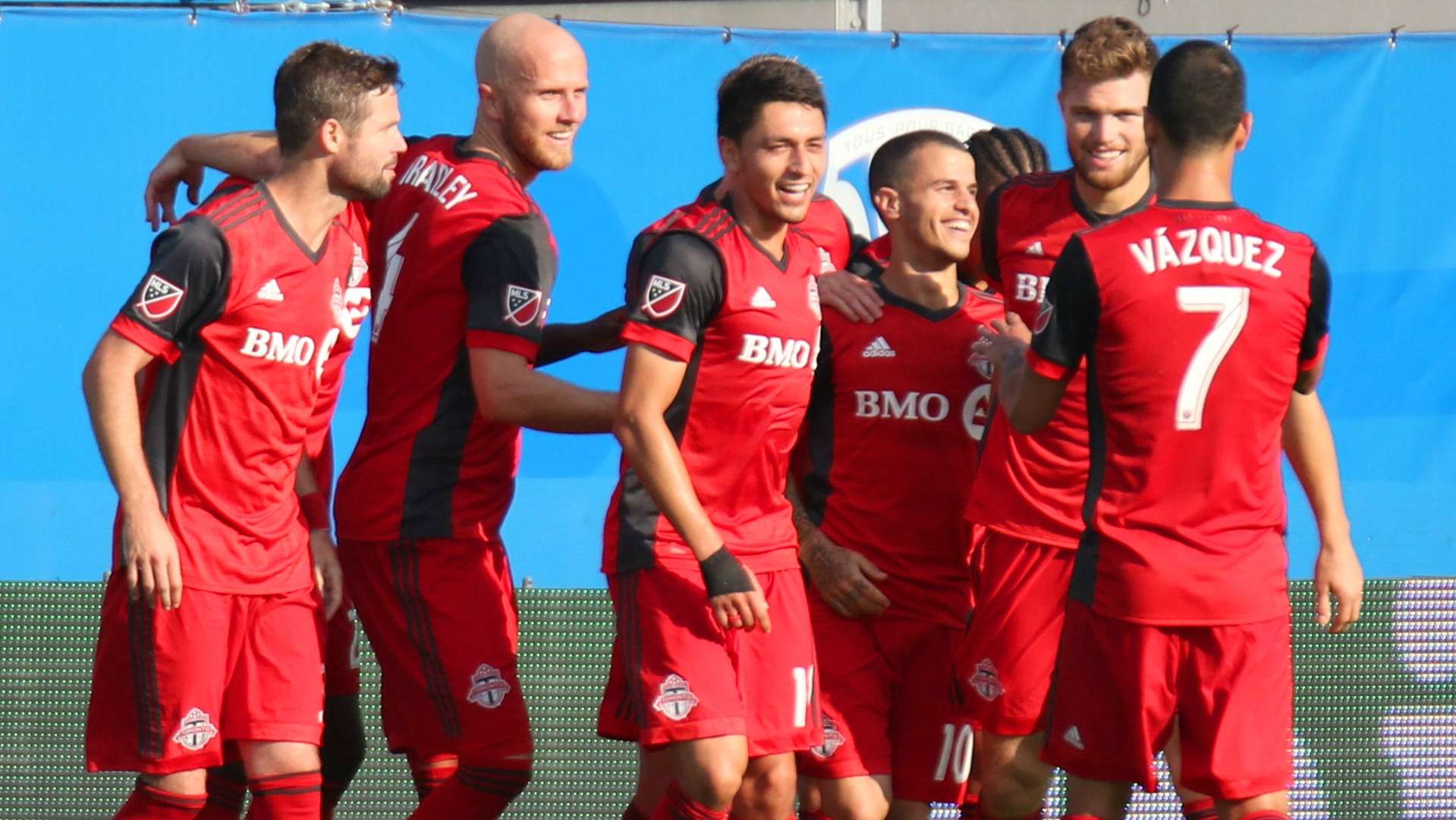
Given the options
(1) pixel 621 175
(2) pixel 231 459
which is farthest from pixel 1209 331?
(1) pixel 621 175

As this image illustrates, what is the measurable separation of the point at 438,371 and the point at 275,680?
Answer: 95 cm

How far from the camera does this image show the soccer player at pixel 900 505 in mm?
5176

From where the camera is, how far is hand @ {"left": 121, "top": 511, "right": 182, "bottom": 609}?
430 centimetres

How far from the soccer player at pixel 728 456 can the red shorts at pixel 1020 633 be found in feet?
2.07

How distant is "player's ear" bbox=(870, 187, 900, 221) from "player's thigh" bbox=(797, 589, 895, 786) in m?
1.10

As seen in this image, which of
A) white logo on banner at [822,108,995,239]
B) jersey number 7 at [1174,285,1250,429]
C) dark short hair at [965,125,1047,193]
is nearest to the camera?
jersey number 7 at [1174,285,1250,429]

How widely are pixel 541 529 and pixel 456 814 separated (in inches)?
112

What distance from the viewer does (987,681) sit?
517 cm

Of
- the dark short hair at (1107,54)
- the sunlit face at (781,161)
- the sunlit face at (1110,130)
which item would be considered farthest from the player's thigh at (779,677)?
the dark short hair at (1107,54)

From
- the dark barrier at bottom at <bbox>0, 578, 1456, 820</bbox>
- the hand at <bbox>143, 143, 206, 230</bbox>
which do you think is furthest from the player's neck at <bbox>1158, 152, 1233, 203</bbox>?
the dark barrier at bottom at <bbox>0, 578, 1456, 820</bbox>

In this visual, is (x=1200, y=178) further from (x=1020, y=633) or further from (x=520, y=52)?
(x=520, y=52)

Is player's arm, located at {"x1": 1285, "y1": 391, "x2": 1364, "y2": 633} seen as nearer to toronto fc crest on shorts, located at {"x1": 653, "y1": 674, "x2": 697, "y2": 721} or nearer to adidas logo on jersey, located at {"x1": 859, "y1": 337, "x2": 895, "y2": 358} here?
adidas logo on jersey, located at {"x1": 859, "y1": 337, "x2": 895, "y2": 358}

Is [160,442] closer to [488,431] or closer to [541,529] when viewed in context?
[488,431]

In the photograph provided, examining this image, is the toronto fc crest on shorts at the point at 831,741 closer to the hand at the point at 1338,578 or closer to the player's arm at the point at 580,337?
the player's arm at the point at 580,337
